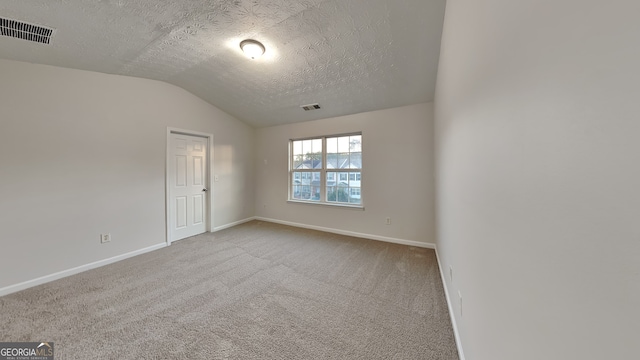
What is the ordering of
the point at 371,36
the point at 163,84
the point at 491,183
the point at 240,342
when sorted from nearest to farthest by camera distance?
the point at 491,183 → the point at 240,342 → the point at 371,36 → the point at 163,84

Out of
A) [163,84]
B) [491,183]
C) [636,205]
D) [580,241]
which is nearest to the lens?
[636,205]

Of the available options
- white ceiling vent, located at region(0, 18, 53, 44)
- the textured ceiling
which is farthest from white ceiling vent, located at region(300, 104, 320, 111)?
white ceiling vent, located at region(0, 18, 53, 44)

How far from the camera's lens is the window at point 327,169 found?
389 centimetres

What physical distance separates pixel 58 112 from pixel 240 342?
3252 mm

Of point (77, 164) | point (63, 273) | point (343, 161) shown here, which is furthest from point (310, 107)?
point (63, 273)

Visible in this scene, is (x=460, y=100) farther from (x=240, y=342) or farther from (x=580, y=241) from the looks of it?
(x=240, y=342)

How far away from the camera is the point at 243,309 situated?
1.83 meters

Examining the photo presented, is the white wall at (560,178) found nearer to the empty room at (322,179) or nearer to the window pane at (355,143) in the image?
the empty room at (322,179)

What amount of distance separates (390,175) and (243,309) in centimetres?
276

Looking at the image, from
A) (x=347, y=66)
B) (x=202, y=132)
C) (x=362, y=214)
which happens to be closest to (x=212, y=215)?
(x=202, y=132)

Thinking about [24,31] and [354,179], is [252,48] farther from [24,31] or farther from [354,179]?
[354,179]

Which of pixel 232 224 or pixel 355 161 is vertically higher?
pixel 355 161

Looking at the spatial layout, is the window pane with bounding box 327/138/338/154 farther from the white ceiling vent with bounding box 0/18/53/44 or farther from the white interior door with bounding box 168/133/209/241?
the white ceiling vent with bounding box 0/18/53/44

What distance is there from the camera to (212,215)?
408 cm
